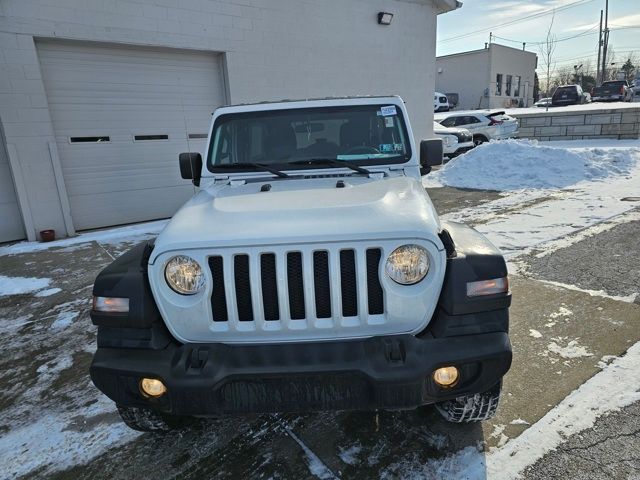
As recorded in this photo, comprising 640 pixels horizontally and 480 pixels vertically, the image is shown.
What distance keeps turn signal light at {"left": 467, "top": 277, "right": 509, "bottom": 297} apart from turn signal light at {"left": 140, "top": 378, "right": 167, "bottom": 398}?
1462mm

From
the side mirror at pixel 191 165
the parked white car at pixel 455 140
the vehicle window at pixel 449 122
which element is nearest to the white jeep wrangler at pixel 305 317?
the side mirror at pixel 191 165

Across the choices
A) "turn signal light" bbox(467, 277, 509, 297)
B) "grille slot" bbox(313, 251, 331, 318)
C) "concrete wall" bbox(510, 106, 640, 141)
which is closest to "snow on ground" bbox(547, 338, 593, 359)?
"turn signal light" bbox(467, 277, 509, 297)

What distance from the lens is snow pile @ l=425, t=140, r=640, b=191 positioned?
34.2 feet

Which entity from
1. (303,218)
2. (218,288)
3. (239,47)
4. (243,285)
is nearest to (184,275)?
(218,288)

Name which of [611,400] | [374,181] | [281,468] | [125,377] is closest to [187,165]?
[374,181]

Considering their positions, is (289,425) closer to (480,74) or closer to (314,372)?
(314,372)

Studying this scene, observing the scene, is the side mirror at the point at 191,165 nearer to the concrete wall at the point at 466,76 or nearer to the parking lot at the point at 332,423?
the parking lot at the point at 332,423

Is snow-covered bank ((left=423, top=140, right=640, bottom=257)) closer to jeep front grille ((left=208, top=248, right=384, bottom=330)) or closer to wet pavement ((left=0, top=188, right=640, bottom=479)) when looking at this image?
wet pavement ((left=0, top=188, right=640, bottom=479))

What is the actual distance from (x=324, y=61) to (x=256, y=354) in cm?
1007

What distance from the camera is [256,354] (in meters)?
1.92

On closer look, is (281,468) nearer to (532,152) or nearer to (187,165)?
(187,165)

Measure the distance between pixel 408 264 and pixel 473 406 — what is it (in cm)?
86

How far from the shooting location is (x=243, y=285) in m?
2.00

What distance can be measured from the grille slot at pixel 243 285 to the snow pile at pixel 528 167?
374 inches
